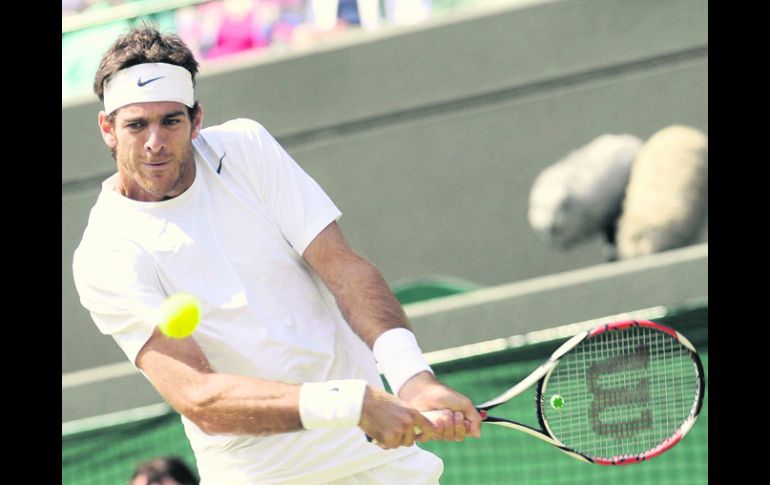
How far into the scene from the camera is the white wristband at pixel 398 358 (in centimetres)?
340

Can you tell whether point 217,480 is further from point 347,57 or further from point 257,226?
point 347,57

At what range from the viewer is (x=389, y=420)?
322cm

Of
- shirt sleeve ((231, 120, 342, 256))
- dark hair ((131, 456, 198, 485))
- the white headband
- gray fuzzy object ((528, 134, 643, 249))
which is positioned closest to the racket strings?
shirt sleeve ((231, 120, 342, 256))

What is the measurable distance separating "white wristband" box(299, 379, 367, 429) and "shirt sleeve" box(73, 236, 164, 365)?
0.44 meters

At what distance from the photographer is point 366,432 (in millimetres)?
3258

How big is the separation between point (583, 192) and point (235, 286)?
377 cm

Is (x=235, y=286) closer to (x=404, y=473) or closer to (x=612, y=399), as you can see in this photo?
(x=404, y=473)

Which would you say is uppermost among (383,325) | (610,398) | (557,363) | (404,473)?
(383,325)

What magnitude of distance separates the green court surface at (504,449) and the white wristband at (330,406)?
2.49 metres

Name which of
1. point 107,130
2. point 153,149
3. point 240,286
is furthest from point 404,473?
point 107,130

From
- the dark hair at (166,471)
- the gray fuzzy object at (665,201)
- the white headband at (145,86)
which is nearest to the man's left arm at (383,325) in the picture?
the white headband at (145,86)

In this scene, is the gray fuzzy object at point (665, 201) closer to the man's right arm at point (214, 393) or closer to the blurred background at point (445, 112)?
the blurred background at point (445, 112)

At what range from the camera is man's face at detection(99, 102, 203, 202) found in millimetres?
3477

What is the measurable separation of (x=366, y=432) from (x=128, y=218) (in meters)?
0.81
